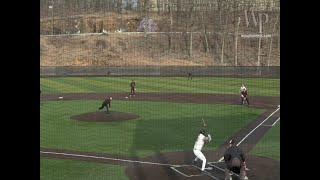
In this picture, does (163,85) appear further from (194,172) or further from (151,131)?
(194,172)

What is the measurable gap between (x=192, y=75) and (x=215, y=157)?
23647 millimetres

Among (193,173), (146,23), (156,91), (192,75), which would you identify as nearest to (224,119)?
(193,173)

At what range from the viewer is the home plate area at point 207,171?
8781 mm

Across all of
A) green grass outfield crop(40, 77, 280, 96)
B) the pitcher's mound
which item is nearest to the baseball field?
the pitcher's mound

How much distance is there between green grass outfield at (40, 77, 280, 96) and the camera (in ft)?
88.3

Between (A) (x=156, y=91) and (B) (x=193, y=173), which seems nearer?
(B) (x=193, y=173)

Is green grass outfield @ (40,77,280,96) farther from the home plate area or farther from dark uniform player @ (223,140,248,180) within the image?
dark uniform player @ (223,140,248,180)

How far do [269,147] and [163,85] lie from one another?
17.7 m

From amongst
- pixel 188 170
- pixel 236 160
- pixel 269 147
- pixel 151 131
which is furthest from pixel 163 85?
pixel 236 160

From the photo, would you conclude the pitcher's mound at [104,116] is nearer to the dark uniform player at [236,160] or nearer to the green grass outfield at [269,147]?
the green grass outfield at [269,147]

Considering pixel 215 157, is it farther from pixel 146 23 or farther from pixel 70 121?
pixel 146 23

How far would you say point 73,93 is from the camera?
25.8 meters

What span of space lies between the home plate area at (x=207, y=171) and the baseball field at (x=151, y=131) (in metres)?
0.02
